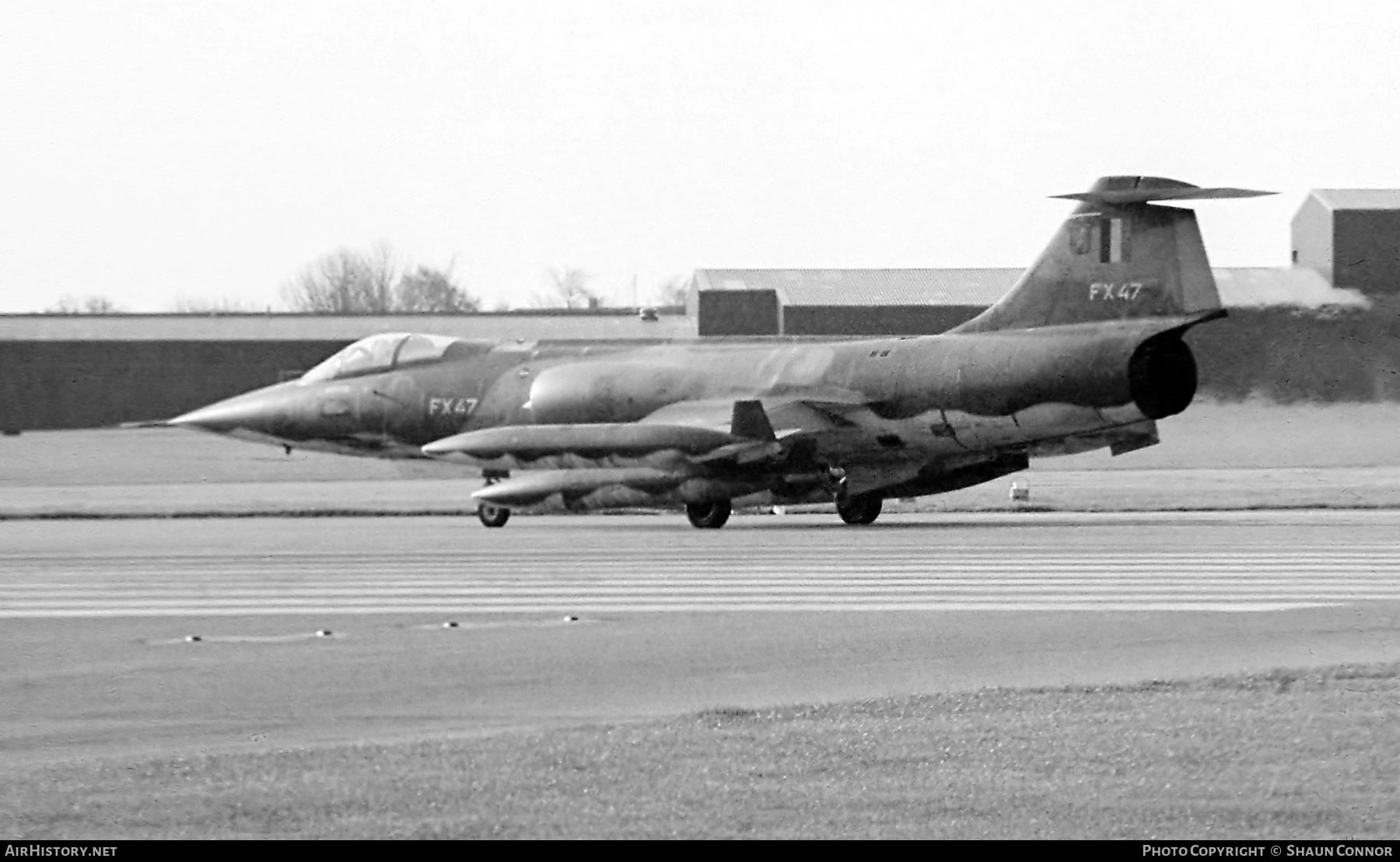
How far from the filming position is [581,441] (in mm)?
27000

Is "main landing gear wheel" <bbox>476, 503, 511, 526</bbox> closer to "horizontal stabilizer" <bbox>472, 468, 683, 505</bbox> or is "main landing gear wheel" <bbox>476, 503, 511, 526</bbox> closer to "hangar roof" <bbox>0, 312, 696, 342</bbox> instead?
"horizontal stabilizer" <bbox>472, 468, 683, 505</bbox>

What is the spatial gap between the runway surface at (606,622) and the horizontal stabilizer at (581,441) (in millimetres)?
1656

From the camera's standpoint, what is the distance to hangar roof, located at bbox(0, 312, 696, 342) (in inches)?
2381

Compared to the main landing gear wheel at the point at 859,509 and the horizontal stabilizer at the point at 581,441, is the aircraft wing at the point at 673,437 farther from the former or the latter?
the main landing gear wheel at the point at 859,509

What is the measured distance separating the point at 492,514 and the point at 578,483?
4.82ft

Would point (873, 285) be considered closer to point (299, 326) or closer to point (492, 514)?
point (299, 326)

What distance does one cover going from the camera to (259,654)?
13219 millimetres

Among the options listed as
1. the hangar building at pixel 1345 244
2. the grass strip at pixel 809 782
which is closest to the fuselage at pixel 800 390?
the hangar building at pixel 1345 244

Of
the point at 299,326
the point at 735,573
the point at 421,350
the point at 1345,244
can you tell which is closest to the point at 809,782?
the point at 735,573

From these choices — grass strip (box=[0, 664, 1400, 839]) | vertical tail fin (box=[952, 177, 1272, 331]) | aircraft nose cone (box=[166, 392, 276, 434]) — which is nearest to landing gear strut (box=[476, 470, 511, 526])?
aircraft nose cone (box=[166, 392, 276, 434])

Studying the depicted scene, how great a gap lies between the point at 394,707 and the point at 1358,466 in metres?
31.4

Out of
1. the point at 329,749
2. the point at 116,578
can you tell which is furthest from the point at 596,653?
the point at 116,578

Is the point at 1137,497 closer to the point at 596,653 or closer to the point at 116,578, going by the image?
the point at 116,578

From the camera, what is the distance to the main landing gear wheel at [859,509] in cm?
2755
